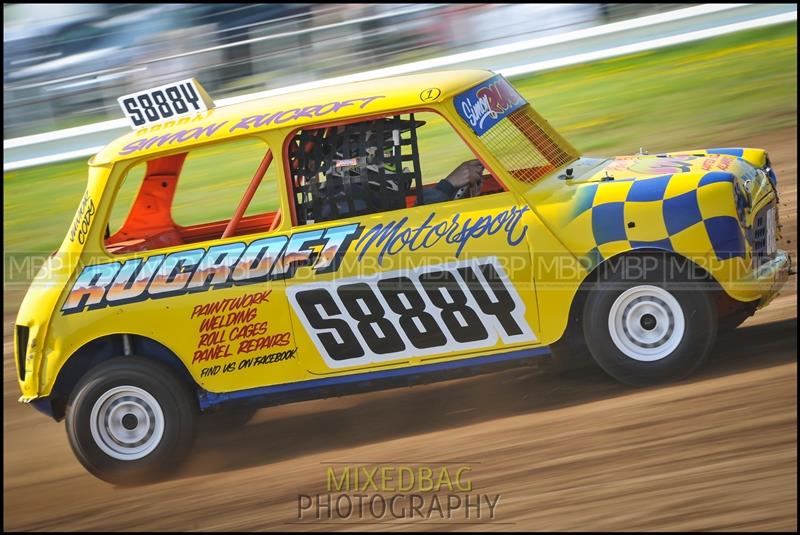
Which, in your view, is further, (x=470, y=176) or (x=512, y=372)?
(x=512, y=372)

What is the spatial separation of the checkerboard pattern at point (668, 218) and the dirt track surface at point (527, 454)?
812 millimetres

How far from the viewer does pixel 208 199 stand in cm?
1209

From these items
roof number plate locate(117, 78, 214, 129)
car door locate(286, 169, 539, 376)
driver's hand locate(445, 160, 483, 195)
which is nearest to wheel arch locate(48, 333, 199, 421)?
car door locate(286, 169, 539, 376)

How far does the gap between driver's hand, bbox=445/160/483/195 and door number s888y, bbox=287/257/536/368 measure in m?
0.54

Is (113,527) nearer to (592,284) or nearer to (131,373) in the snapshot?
(131,373)

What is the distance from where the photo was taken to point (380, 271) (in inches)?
212

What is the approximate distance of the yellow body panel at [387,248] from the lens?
Answer: 17.1 ft

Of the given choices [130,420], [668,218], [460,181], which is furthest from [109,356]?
[668,218]

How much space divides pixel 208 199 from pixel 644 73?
5.68 m

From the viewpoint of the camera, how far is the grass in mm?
11383

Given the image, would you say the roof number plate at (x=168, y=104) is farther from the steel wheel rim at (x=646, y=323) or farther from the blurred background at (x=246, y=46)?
the blurred background at (x=246, y=46)

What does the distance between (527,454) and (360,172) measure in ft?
5.76

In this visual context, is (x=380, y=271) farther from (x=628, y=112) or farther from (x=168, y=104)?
(x=628, y=112)

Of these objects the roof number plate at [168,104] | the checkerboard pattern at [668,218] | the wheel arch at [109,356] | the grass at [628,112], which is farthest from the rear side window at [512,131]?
the grass at [628,112]
